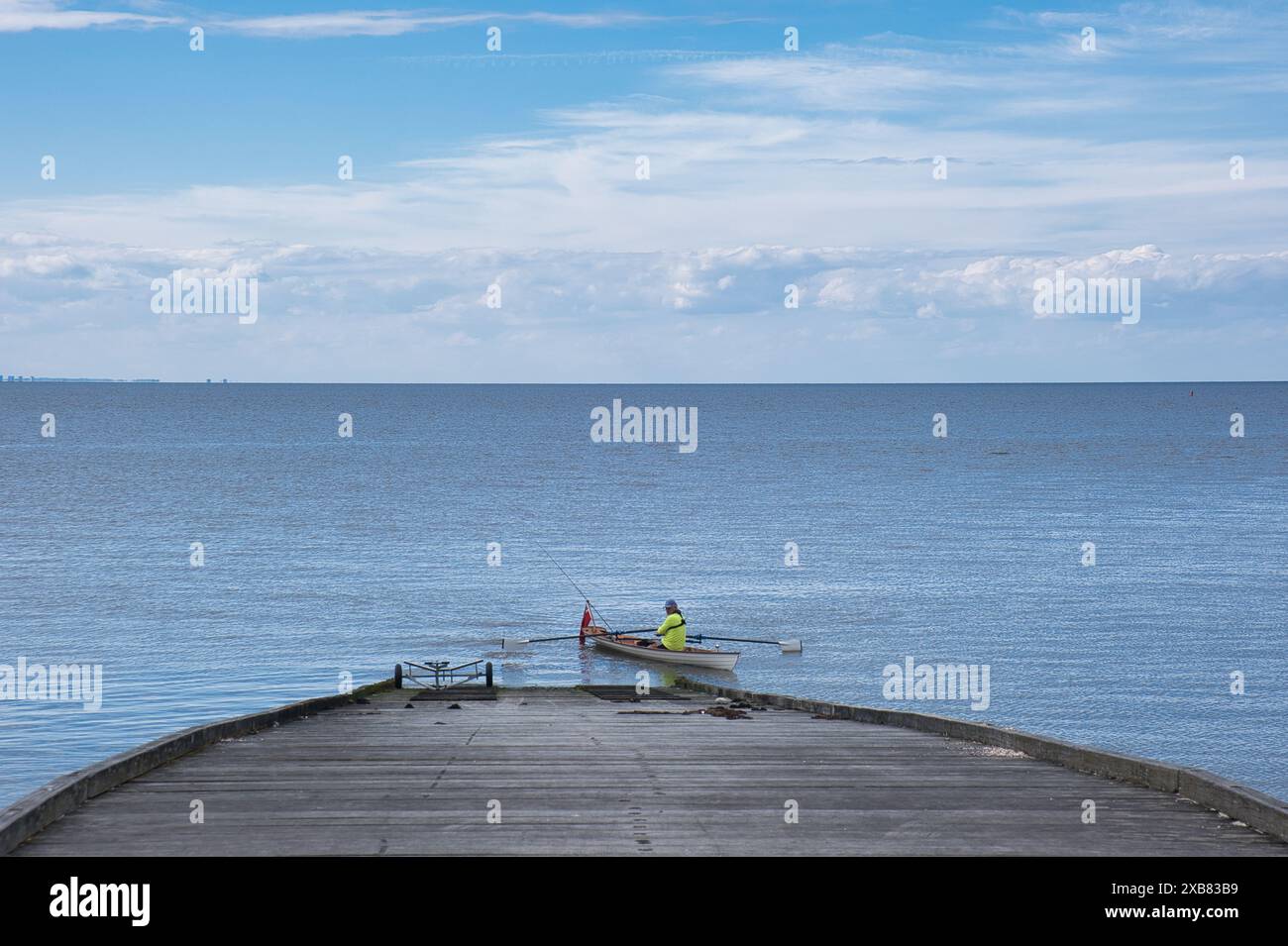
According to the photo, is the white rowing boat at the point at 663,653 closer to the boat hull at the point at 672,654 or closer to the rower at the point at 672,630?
the boat hull at the point at 672,654

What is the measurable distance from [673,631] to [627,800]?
2449 centimetres

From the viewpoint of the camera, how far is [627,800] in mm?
10812

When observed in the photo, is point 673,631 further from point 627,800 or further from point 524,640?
point 627,800

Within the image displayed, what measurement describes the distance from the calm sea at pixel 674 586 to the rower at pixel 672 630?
55.9 inches

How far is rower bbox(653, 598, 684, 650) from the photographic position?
32.5 meters

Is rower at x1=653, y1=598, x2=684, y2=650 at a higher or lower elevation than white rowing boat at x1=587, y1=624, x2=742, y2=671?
higher

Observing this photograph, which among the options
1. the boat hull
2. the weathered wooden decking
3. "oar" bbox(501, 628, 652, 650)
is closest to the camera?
the weathered wooden decking

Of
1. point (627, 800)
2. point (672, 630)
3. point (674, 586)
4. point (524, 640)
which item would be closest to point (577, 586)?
point (674, 586)

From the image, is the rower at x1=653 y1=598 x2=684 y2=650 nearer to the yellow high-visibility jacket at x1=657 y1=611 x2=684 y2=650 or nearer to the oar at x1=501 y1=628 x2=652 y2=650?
the yellow high-visibility jacket at x1=657 y1=611 x2=684 y2=650

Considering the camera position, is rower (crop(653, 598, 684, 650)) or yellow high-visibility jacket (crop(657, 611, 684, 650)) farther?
yellow high-visibility jacket (crop(657, 611, 684, 650))

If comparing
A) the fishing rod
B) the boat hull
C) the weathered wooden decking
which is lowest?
the boat hull

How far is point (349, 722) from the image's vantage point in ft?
52.6

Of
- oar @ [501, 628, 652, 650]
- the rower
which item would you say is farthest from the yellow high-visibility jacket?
oar @ [501, 628, 652, 650]

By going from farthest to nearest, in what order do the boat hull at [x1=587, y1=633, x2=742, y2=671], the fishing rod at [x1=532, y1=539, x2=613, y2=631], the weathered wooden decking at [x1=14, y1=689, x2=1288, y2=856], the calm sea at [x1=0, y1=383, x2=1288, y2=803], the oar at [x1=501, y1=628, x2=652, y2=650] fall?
the fishing rod at [x1=532, y1=539, x2=613, y2=631] < the oar at [x1=501, y1=628, x2=652, y2=650] < the boat hull at [x1=587, y1=633, x2=742, y2=671] < the calm sea at [x1=0, y1=383, x2=1288, y2=803] < the weathered wooden decking at [x1=14, y1=689, x2=1288, y2=856]
